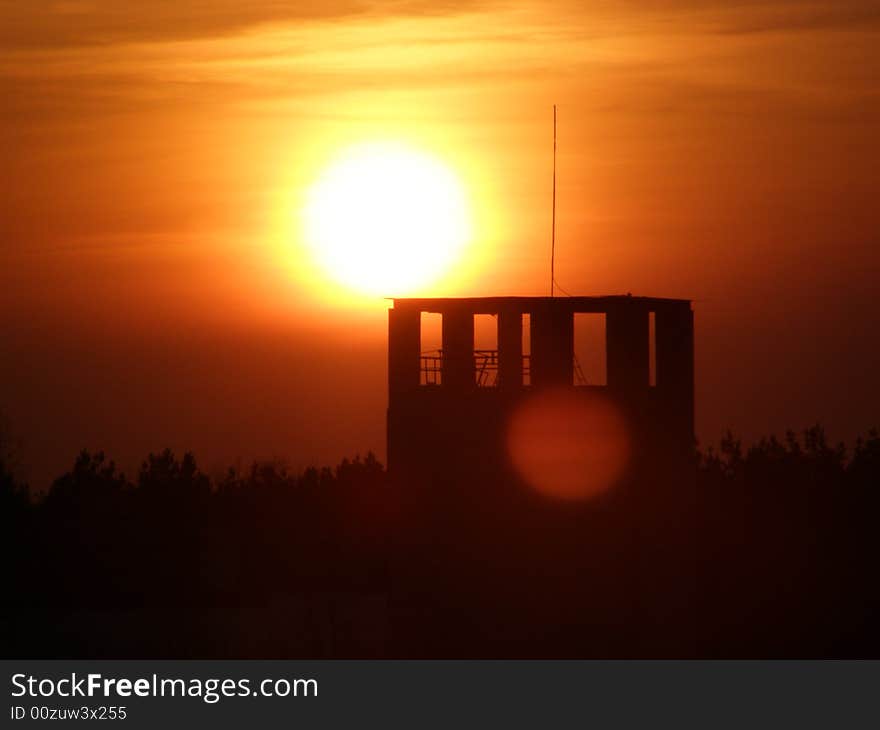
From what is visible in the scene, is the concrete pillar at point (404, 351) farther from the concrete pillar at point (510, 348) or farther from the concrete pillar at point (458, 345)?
the concrete pillar at point (510, 348)

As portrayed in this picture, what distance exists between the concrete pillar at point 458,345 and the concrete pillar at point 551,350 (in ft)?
4.77

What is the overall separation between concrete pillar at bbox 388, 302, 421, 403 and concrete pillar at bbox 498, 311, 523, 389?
2.01 meters

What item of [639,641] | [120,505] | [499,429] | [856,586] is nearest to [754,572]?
[856,586]

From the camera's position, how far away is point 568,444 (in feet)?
116

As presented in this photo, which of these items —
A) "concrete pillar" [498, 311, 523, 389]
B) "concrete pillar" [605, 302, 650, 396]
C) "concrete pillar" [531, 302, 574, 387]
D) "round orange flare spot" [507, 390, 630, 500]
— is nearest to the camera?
"concrete pillar" [605, 302, 650, 396]

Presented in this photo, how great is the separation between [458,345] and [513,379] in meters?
1.45

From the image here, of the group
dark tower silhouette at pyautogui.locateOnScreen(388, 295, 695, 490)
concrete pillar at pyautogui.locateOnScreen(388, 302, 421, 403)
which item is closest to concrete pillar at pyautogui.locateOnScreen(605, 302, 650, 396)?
dark tower silhouette at pyautogui.locateOnScreen(388, 295, 695, 490)

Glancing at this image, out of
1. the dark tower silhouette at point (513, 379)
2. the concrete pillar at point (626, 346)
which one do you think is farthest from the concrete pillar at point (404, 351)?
the concrete pillar at point (626, 346)

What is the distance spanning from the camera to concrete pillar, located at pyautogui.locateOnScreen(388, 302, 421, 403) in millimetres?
36469

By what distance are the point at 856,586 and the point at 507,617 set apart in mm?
Result: 10490

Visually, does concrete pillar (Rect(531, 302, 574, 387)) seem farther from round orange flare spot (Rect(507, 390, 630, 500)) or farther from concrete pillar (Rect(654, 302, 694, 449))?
concrete pillar (Rect(654, 302, 694, 449))

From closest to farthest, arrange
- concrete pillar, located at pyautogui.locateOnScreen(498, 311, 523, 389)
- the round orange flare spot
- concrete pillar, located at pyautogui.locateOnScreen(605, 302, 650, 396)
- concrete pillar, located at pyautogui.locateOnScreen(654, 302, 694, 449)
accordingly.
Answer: concrete pillar, located at pyautogui.locateOnScreen(605, 302, 650, 396) → the round orange flare spot → concrete pillar, located at pyautogui.locateOnScreen(498, 311, 523, 389) → concrete pillar, located at pyautogui.locateOnScreen(654, 302, 694, 449)

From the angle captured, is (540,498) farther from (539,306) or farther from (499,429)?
(539,306)

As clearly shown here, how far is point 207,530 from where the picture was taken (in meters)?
43.3
